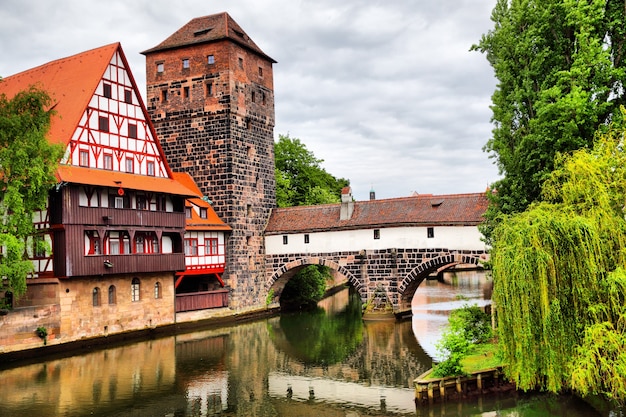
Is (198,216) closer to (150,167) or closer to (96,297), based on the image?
(150,167)

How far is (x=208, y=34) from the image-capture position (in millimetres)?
35438

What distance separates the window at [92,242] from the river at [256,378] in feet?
12.9

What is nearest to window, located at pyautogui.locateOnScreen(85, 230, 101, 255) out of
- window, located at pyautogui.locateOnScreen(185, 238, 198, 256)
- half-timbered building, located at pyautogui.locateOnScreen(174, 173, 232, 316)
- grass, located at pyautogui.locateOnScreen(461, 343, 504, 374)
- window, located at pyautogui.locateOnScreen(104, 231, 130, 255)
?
window, located at pyautogui.locateOnScreen(104, 231, 130, 255)

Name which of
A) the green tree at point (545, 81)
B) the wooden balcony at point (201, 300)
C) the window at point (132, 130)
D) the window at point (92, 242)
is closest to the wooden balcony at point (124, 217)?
the window at point (92, 242)

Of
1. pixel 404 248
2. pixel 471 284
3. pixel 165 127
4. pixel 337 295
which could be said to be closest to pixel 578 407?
pixel 404 248

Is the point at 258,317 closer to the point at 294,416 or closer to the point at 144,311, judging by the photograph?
the point at 144,311

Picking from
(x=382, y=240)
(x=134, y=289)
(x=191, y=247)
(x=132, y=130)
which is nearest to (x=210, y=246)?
(x=191, y=247)

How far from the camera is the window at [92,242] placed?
84.8 ft

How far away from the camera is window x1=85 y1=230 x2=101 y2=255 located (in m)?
25.9

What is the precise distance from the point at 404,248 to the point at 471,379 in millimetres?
16043

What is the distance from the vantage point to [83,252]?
82.6 feet

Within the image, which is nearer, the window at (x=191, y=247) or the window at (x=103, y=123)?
the window at (x=103, y=123)

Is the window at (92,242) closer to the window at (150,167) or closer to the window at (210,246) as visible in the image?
the window at (150,167)

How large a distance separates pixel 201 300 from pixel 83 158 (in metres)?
9.71
